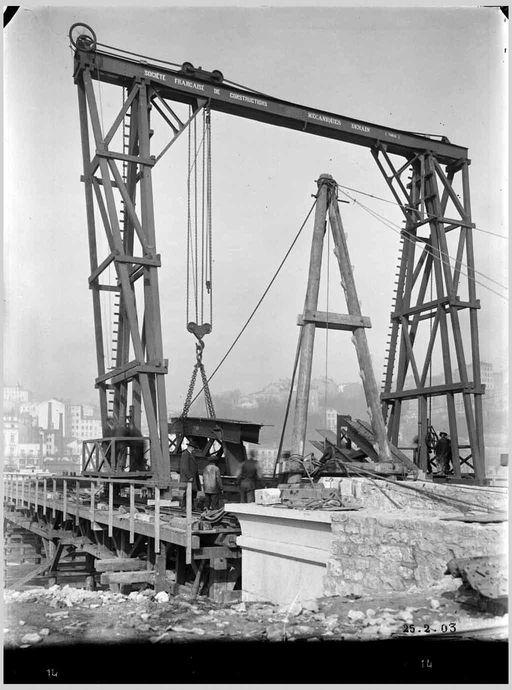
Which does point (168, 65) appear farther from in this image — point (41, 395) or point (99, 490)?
point (99, 490)

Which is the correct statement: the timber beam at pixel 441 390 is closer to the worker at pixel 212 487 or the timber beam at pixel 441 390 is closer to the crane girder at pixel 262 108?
the crane girder at pixel 262 108

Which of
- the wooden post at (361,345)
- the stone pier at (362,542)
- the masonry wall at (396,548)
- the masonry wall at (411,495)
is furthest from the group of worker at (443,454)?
the masonry wall at (396,548)

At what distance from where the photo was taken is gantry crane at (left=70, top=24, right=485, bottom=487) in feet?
47.7

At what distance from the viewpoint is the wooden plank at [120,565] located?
1295cm

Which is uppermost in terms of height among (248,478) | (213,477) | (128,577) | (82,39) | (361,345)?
(82,39)

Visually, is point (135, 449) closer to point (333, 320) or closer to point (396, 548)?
point (333, 320)

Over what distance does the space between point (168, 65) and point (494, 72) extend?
8409mm

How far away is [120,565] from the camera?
1303 centimetres

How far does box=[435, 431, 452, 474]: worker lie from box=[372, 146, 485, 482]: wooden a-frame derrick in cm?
33

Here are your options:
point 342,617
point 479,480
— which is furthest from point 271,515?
point 479,480

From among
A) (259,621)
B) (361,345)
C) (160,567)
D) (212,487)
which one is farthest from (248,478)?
(259,621)

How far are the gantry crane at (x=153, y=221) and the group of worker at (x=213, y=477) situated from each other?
3.41 ft

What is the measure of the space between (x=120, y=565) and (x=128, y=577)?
23.5 inches

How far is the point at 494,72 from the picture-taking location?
9555 mm
